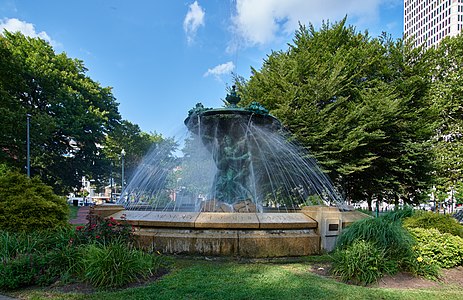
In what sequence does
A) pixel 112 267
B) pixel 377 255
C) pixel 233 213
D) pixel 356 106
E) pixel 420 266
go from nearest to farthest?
pixel 112 267
pixel 377 255
pixel 420 266
pixel 233 213
pixel 356 106

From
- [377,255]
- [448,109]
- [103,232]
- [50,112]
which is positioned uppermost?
[50,112]

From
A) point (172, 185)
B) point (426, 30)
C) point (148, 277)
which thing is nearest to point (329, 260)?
point (148, 277)

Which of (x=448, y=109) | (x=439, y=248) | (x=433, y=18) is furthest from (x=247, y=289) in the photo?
(x=433, y=18)

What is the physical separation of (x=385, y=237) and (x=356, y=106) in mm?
16099

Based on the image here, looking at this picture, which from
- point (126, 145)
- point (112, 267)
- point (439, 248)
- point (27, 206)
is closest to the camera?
point (112, 267)

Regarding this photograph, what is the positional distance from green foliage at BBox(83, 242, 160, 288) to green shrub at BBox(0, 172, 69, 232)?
392 centimetres

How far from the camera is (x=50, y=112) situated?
1407 inches

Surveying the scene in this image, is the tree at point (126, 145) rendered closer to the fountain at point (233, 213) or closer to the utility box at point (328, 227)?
the fountain at point (233, 213)

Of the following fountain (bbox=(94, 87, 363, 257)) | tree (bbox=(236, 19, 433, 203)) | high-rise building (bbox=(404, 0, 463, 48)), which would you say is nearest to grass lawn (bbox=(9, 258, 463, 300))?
fountain (bbox=(94, 87, 363, 257))

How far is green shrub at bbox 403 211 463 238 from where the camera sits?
7.21 meters

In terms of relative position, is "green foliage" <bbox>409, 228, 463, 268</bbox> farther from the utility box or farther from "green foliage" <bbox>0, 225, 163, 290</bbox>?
"green foliage" <bbox>0, 225, 163, 290</bbox>

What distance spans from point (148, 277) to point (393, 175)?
68.0 feet

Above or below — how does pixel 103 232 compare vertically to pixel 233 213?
below

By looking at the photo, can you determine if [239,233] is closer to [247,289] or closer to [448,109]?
[247,289]
